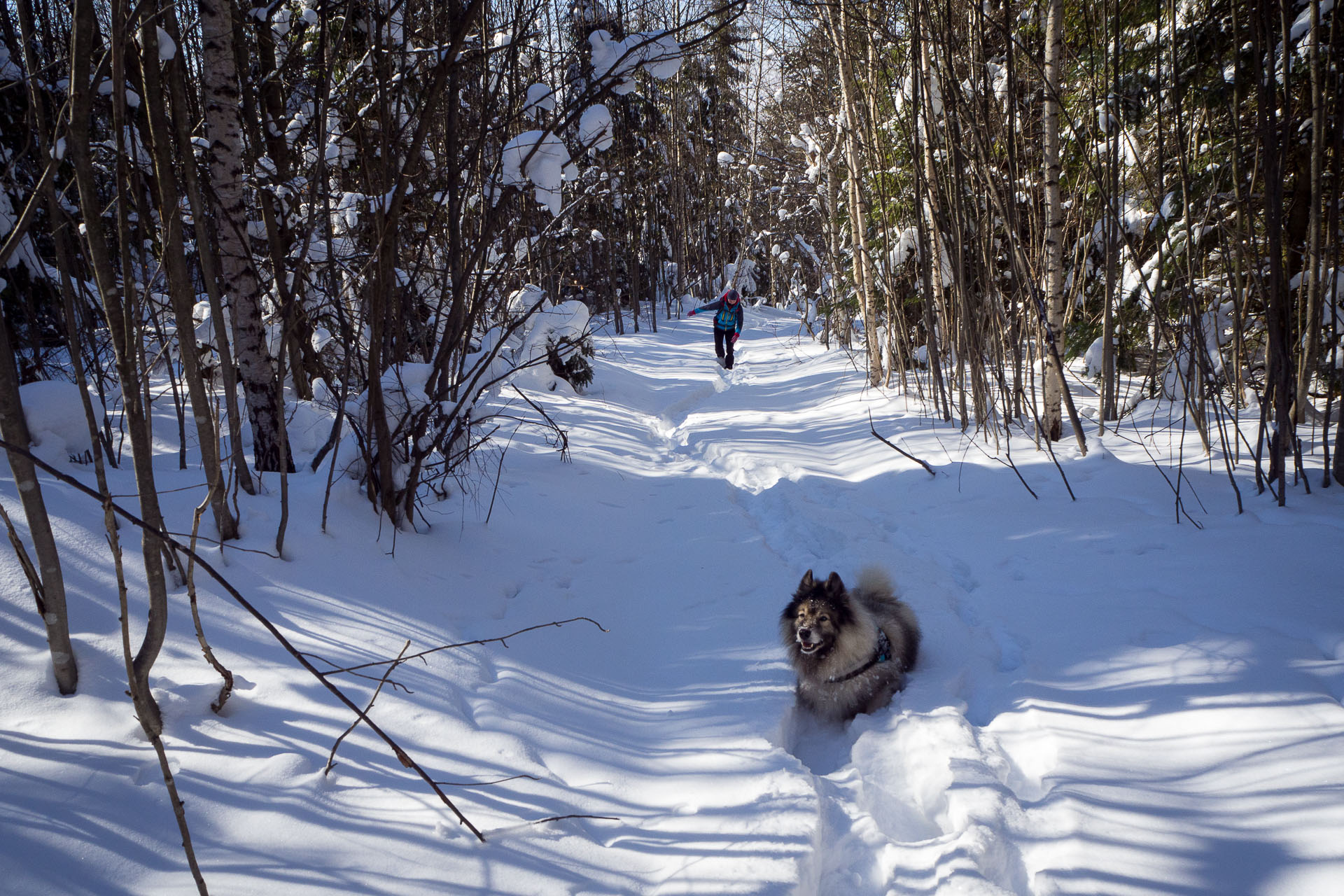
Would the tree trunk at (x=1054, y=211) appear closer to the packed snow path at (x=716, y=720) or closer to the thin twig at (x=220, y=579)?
the packed snow path at (x=716, y=720)

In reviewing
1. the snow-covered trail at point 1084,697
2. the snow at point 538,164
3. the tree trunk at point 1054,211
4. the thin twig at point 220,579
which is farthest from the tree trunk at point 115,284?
the tree trunk at point 1054,211

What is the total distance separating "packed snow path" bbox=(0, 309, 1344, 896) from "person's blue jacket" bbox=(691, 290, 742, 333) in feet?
29.4

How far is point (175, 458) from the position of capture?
4727 millimetres

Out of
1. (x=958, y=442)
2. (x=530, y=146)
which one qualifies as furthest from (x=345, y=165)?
(x=958, y=442)

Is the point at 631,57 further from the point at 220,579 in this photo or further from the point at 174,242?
the point at 220,579

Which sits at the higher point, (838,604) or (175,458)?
(175,458)

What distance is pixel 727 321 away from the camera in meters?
13.5

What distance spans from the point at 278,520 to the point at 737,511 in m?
3.33

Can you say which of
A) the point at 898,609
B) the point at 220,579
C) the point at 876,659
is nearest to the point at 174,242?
the point at 220,579

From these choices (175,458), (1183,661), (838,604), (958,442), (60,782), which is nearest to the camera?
(60,782)

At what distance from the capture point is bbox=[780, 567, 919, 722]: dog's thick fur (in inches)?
125

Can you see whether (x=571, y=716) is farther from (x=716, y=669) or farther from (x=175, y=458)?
(x=175, y=458)

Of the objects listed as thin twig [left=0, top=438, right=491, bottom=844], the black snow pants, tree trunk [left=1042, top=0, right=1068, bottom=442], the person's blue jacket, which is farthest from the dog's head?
the black snow pants

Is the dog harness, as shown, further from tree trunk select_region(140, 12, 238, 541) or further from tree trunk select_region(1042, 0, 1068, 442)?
tree trunk select_region(1042, 0, 1068, 442)
